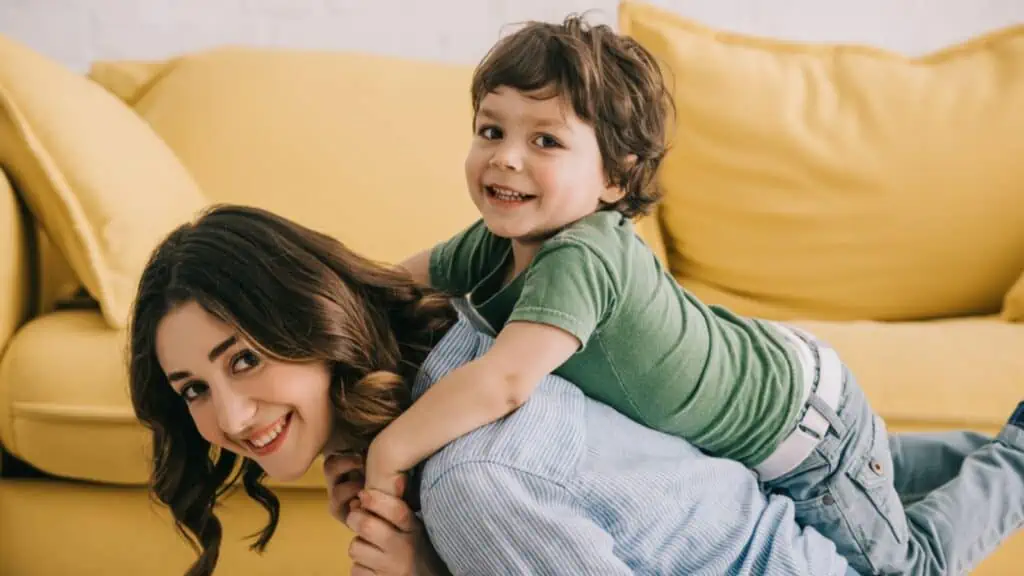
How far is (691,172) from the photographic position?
187 centimetres

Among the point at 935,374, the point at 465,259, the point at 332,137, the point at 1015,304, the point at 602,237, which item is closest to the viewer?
the point at 602,237

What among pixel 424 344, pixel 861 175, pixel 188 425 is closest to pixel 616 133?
pixel 424 344

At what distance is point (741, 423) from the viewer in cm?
110

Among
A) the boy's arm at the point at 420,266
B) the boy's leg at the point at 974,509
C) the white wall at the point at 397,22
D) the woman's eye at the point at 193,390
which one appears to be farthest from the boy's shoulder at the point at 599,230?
the white wall at the point at 397,22

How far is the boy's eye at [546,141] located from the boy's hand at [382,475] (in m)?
0.36

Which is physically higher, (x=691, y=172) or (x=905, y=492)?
(x=691, y=172)

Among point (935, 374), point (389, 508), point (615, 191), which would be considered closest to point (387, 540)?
point (389, 508)

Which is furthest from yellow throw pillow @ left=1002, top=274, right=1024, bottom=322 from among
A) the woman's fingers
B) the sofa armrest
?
the sofa armrest

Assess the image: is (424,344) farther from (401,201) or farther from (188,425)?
(401,201)

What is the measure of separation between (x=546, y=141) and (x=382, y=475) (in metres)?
0.39

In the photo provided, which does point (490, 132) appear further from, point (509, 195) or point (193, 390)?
point (193, 390)

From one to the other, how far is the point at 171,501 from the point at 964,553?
941 mm

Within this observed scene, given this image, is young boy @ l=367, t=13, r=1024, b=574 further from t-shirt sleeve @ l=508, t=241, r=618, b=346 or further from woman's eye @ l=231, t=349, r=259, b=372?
woman's eye @ l=231, t=349, r=259, b=372

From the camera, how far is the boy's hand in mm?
932
